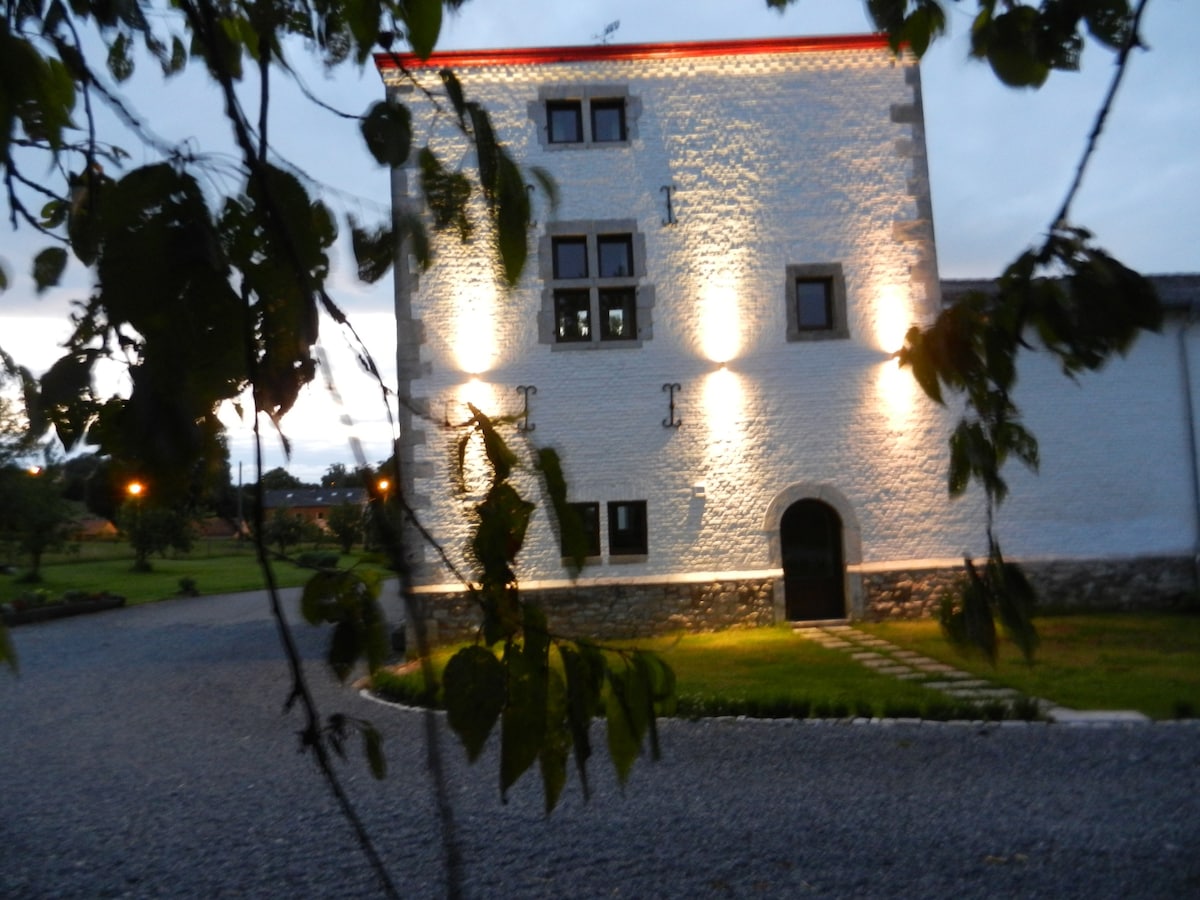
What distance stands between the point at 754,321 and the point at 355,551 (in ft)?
35.0

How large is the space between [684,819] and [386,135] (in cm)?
472

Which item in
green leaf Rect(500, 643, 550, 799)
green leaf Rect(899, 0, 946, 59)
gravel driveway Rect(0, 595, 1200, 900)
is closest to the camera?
green leaf Rect(500, 643, 550, 799)

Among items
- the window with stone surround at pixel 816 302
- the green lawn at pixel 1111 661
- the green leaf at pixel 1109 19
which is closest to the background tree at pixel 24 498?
the green leaf at pixel 1109 19

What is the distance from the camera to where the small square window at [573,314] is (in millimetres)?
11648

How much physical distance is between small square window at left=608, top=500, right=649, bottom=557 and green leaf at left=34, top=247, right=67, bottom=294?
10.1 metres

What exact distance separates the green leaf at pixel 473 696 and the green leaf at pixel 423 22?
69cm

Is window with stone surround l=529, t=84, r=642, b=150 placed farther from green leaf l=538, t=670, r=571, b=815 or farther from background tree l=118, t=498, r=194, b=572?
green leaf l=538, t=670, r=571, b=815

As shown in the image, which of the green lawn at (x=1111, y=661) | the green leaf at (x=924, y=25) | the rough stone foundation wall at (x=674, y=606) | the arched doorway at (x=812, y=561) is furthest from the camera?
the arched doorway at (x=812, y=561)

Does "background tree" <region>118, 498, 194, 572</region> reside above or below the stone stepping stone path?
above

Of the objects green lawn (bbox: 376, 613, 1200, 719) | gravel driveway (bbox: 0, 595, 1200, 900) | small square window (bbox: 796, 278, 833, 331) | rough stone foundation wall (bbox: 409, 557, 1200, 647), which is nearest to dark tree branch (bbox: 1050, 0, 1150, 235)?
gravel driveway (bbox: 0, 595, 1200, 900)

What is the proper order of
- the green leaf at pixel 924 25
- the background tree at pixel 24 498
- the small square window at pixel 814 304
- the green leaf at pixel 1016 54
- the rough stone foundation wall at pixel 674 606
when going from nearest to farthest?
1. the background tree at pixel 24 498
2. the green leaf at pixel 1016 54
3. the green leaf at pixel 924 25
4. the rough stone foundation wall at pixel 674 606
5. the small square window at pixel 814 304

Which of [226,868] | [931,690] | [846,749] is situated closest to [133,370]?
[226,868]

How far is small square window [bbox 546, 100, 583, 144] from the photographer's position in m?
11.6

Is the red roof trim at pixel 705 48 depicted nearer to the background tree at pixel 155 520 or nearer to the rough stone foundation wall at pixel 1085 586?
the rough stone foundation wall at pixel 1085 586
